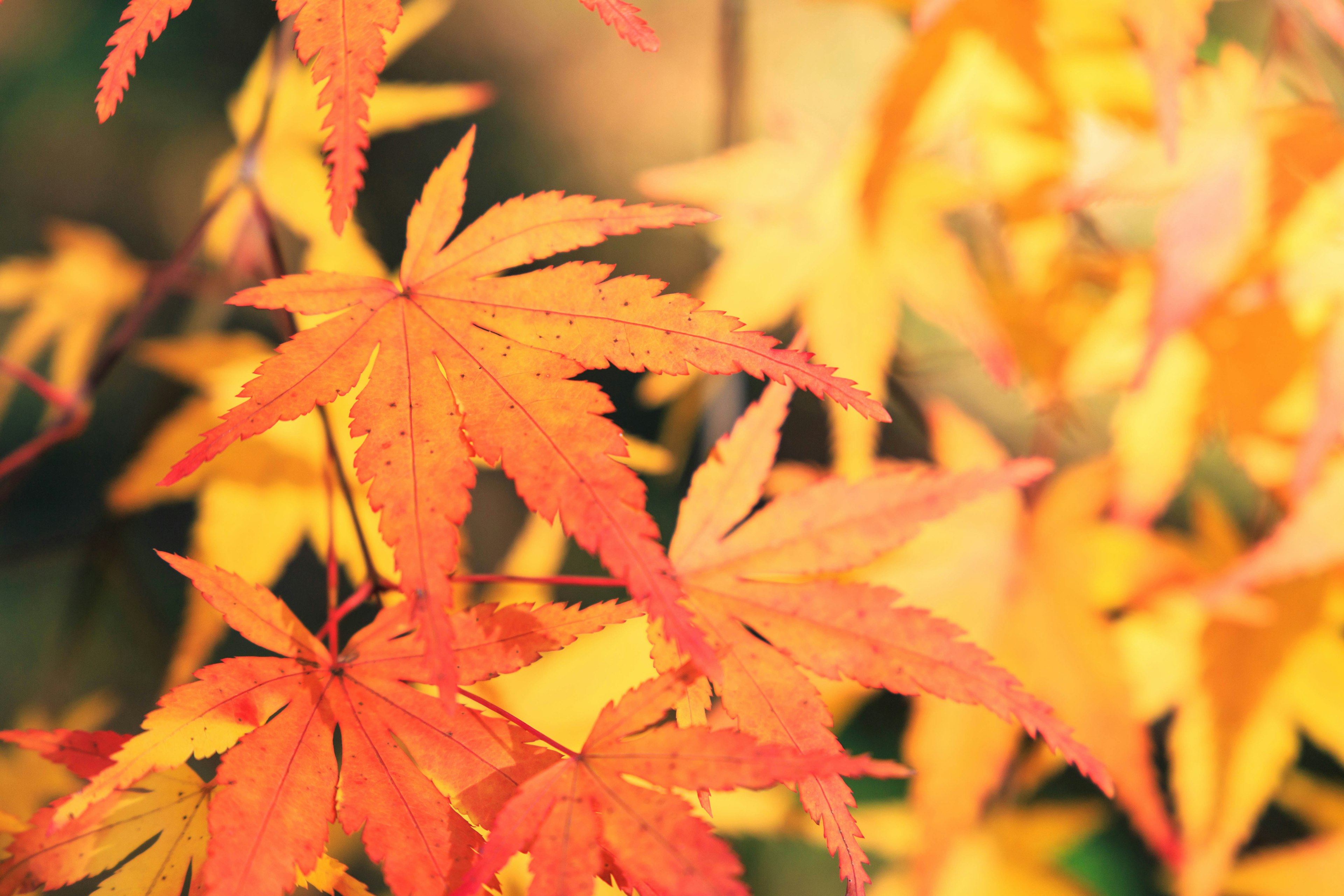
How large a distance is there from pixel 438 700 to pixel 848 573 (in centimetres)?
52

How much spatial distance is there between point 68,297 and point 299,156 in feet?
1.36

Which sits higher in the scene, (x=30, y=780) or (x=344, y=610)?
(x=344, y=610)

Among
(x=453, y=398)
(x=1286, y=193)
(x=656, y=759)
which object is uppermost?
(x=1286, y=193)

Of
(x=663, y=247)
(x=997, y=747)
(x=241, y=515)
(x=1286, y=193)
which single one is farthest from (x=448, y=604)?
(x=663, y=247)

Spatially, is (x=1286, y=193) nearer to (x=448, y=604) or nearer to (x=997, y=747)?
(x=997, y=747)

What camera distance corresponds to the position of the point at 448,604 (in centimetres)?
31

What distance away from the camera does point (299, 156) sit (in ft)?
2.69

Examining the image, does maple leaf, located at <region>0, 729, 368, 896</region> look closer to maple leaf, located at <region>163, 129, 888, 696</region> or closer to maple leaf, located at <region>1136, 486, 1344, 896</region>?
maple leaf, located at <region>163, 129, 888, 696</region>

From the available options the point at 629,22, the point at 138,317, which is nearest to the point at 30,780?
the point at 138,317

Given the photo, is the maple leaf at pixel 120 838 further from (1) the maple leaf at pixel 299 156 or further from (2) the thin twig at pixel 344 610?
(1) the maple leaf at pixel 299 156

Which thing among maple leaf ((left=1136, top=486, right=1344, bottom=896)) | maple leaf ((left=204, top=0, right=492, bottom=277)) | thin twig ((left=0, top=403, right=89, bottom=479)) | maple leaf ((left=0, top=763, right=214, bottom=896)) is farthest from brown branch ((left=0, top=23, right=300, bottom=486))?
maple leaf ((left=1136, top=486, right=1344, bottom=896))

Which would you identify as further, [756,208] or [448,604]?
[756,208]

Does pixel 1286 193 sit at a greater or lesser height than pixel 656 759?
greater

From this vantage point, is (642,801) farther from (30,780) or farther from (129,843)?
(30,780)
